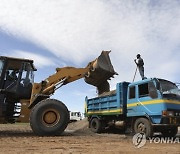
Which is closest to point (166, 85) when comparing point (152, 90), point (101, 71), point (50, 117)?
point (152, 90)

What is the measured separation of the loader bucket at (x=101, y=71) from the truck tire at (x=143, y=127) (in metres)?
3.30

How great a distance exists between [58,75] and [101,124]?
3.89 meters

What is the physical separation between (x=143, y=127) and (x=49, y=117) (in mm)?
4042

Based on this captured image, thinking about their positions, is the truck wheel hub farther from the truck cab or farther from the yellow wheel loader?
the truck cab

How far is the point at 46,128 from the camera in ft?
41.4

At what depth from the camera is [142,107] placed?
41.7ft

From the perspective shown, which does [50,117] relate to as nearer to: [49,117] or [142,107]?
[49,117]

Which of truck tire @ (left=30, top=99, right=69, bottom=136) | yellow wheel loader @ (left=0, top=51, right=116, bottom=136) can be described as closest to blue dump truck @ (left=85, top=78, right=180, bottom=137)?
yellow wheel loader @ (left=0, top=51, right=116, bottom=136)

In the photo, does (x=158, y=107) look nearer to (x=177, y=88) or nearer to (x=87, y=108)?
(x=177, y=88)

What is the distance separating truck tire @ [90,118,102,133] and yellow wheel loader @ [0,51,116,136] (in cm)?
318

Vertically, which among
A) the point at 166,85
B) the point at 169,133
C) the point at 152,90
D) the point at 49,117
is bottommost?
the point at 169,133

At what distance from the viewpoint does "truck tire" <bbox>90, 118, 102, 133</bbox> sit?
53.3 ft

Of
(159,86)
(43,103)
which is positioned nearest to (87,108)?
(43,103)

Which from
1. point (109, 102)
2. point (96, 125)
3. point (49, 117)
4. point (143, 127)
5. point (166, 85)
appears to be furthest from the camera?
point (96, 125)
